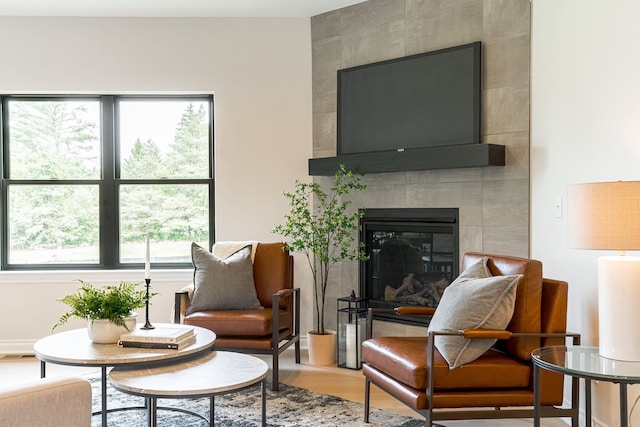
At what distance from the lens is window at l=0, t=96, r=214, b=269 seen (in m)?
5.62

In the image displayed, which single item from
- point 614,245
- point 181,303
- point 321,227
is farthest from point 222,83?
point 614,245

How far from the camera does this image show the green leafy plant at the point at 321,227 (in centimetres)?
496

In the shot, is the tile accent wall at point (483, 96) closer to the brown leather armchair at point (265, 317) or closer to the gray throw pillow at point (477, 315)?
the brown leather armchair at point (265, 317)

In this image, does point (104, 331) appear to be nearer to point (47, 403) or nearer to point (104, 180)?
point (47, 403)

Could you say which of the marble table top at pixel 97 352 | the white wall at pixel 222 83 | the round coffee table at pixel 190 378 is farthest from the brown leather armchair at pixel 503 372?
the white wall at pixel 222 83

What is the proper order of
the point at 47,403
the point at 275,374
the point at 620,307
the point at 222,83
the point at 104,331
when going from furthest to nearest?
the point at 222,83
the point at 275,374
the point at 104,331
the point at 620,307
the point at 47,403

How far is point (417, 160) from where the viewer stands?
14.9ft

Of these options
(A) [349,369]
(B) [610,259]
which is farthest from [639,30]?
(A) [349,369]

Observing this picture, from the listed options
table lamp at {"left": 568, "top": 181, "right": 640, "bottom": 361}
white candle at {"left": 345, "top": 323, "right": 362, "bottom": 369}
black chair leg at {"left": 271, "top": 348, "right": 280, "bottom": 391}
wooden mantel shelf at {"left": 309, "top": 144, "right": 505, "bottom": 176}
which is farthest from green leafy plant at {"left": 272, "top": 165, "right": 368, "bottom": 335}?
table lamp at {"left": 568, "top": 181, "right": 640, "bottom": 361}

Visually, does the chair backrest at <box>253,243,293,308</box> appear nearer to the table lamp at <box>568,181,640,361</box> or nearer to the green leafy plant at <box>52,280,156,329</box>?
the green leafy plant at <box>52,280,156,329</box>

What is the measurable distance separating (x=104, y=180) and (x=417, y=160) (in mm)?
2704

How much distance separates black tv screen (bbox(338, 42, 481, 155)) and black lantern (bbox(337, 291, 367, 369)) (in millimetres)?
1178

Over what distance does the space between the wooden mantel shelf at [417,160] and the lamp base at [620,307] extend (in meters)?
1.68

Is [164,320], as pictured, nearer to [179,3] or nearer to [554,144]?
[179,3]
